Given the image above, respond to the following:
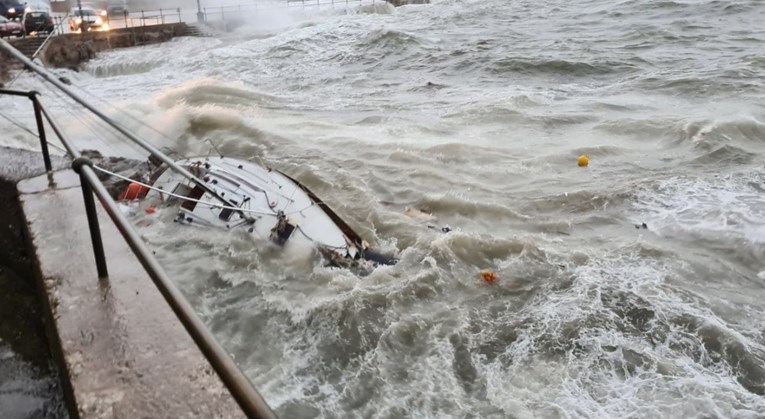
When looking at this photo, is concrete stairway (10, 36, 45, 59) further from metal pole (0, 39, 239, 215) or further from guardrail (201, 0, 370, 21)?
metal pole (0, 39, 239, 215)

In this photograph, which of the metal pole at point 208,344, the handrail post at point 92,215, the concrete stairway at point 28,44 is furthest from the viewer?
the concrete stairway at point 28,44

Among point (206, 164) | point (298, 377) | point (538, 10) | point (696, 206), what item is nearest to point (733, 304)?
point (696, 206)

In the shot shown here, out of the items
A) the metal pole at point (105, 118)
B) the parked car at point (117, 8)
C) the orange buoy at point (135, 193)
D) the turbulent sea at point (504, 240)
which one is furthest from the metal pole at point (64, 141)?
the parked car at point (117, 8)

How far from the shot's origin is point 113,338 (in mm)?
2676

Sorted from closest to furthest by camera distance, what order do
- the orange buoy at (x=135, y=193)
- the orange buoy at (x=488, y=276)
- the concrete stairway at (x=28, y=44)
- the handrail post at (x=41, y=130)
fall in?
the handrail post at (x=41, y=130) → the orange buoy at (x=488, y=276) → the orange buoy at (x=135, y=193) → the concrete stairway at (x=28, y=44)

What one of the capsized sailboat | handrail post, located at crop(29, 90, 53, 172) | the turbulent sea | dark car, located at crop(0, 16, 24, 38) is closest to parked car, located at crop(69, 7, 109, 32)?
dark car, located at crop(0, 16, 24, 38)

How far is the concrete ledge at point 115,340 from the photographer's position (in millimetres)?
2322

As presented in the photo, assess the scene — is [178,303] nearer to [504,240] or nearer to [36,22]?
[504,240]

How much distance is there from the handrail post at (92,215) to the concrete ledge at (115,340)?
0.28 feet

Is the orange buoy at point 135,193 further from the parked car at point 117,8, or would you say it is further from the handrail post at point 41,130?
the parked car at point 117,8

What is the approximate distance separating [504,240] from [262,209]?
3.32 metres

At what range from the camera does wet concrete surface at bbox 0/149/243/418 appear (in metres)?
2.32

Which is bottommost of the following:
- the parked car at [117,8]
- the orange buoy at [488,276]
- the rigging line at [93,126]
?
the orange buoy at [488,276]

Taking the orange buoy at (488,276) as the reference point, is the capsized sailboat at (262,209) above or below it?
above
